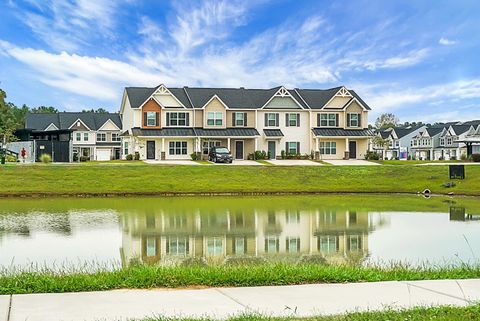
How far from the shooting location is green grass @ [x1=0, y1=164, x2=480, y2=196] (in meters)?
41.5

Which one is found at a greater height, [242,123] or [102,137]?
[102,137]

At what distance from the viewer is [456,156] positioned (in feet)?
378

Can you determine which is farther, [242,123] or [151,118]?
[242,123]

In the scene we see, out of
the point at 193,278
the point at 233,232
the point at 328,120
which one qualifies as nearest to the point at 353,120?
the point at 328,120

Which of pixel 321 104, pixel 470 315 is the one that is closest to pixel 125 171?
A: pixel 321 104

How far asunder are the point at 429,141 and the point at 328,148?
62.3 metres

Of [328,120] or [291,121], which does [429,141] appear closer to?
[328,120]

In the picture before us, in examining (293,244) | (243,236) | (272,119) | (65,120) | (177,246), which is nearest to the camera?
(177,246)

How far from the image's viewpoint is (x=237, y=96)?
73062mm

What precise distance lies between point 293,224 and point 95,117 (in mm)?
84388

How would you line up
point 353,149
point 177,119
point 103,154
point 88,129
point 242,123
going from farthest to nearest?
point 88,129, point 103,154, point 353,149, point 242,123, point 177,119

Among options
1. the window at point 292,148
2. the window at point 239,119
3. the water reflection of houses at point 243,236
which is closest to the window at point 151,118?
the window at point 239,119

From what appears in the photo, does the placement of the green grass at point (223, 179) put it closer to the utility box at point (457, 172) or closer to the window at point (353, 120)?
the utility box at point (457, 172)

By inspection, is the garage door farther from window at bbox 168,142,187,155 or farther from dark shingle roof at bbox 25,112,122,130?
window at bbox 168,142,187,155
